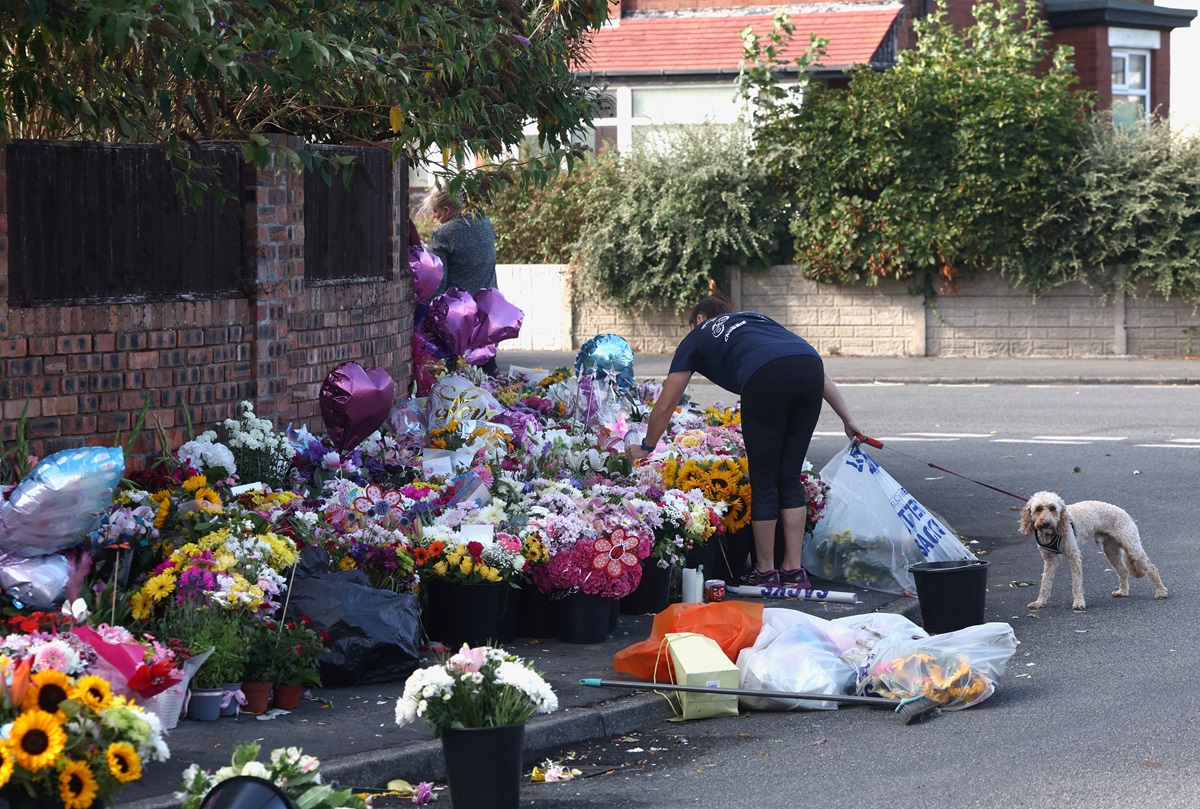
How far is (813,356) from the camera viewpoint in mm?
7945

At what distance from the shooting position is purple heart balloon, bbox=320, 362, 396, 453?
7879 millimetres

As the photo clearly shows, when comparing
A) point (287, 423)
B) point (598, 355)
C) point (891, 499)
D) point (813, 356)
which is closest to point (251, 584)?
point (287, 423)

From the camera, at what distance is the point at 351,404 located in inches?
310

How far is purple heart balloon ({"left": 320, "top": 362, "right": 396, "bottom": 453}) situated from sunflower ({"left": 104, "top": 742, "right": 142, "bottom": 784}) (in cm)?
389

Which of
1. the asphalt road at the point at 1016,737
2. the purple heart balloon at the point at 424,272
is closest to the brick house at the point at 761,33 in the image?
the purple heart balloon at the point at 424,272

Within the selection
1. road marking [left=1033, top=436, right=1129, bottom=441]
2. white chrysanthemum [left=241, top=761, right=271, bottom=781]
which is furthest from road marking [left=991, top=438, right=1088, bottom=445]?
white chrysanthemum [left=241, top=761, right=271, bottom=781]

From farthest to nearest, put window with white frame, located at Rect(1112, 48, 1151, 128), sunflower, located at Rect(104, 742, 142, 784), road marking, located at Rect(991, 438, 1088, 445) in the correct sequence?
window with white frame, located at Rect(1112, 48, 1151, 128), road marking, located at Rect(991, 438, 1088, 445), sunflower, located at Rect(104, 742, 142, 784)

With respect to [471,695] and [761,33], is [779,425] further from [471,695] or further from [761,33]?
[761,33]

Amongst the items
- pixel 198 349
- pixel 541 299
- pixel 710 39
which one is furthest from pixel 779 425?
pixel 710 39

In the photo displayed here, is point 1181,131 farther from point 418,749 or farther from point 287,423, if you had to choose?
point 418,749

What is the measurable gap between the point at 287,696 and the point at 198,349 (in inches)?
90.5

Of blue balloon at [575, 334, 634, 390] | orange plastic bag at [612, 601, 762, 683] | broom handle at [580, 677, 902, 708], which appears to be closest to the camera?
broom handle at [580, 677, 902, 708]

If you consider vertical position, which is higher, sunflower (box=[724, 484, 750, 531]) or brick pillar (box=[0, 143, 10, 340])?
brick pillar (box=[0, 143, 10, 340])

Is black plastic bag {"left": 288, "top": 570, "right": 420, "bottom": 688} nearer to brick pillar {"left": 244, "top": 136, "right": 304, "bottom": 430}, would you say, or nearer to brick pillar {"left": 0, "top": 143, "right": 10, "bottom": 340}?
brick pillar {"left": 0, "top": 143, "right": 10, "bottom": 340}
